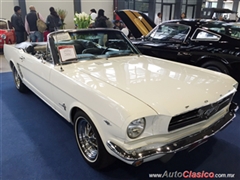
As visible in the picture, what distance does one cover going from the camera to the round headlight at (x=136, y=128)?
166 centimetres

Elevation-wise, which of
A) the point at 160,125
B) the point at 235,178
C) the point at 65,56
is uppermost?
the point at 65,56

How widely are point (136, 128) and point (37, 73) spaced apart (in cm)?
192

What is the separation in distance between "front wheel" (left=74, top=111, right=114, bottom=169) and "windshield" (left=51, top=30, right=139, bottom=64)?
33.8 inches

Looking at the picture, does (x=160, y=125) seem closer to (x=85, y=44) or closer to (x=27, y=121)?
(x=85, y=44)

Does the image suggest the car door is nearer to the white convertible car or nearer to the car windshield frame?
the white convertible car

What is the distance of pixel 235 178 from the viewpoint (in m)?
2.16

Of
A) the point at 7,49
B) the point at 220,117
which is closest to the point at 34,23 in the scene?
the point at 7,49

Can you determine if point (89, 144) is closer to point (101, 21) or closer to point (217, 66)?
point (217, 66)

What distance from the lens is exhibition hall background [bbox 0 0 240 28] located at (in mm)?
10703

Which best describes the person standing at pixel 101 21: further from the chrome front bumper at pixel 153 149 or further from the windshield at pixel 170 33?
the chrome front bumper at pixel 153 149

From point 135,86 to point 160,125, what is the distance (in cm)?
51

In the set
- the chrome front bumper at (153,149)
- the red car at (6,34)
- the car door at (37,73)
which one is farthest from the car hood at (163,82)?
the red car at (6,34)

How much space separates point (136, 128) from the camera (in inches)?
65.9

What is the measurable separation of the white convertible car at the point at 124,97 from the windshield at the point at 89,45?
0.04ft
